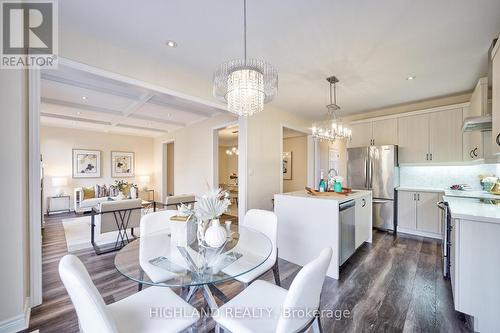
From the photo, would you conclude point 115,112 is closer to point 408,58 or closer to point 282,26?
point 282,26

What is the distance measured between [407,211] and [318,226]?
2.62 meters

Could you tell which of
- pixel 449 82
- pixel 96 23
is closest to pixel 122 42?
pixel 96 23

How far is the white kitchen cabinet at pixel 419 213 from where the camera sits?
373 cm

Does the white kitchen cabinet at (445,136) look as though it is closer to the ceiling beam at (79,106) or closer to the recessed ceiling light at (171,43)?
the recessed ceiling light at (171,43)

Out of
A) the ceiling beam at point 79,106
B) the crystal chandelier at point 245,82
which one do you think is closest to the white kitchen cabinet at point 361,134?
the crystal chandelier at point 245,82

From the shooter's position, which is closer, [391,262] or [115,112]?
[391,262]

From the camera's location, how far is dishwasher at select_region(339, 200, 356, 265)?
2.52 meters

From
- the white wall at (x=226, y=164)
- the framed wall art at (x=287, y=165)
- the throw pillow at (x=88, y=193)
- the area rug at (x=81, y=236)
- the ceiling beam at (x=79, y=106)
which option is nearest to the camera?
the area rug at (x=81, y=236)

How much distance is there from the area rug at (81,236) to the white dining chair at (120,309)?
291cm

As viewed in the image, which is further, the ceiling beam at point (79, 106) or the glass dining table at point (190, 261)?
the ceiling beam at point (79, 106)

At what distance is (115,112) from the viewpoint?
5129mm

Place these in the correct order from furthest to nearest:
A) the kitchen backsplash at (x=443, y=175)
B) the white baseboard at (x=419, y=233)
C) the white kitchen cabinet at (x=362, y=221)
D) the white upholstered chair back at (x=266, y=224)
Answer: the white baseboard at (x=419, y=233) → the kitchen backsplash at (x=443, y=175) → the white kitchen cabinet at (x=362, y=221) → the white upholstered chair back at (x=266, y=224)

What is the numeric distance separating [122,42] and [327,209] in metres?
3.07

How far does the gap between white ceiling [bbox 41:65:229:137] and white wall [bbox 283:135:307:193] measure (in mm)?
3017
